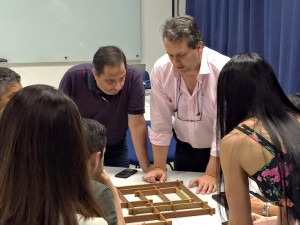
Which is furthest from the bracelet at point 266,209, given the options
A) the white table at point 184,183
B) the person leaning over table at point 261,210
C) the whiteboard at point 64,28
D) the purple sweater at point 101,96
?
the whiteboard at point 64,28

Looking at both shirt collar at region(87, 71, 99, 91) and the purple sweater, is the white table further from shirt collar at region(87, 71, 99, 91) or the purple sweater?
shirt collar at region(87, 71, 99, 91)

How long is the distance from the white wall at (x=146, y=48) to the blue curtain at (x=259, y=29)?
0.37m

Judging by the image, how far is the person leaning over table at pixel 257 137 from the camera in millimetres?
1283

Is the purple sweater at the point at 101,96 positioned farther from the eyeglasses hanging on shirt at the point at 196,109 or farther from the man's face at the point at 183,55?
the man's face at the point at 183,55

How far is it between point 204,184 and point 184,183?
123 millimetres

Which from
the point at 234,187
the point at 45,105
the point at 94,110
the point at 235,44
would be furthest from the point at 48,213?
the point at 235,44

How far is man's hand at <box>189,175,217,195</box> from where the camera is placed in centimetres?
204

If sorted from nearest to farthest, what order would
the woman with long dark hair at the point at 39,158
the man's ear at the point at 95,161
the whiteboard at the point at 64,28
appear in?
the woman with long dark hair at the point at 39,158 < the man's ear at the point at 95,161 < the whiteboard at the point at 64,28

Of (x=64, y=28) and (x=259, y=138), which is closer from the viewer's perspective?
(x=259, y=138)

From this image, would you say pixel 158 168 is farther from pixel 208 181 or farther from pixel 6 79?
pixel 6 79

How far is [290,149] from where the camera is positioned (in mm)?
1271

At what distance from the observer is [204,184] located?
2.07 m

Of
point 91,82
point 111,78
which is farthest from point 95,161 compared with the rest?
point 91,82

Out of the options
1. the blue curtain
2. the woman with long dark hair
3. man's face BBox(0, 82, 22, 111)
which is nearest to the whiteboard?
the blue curtain
